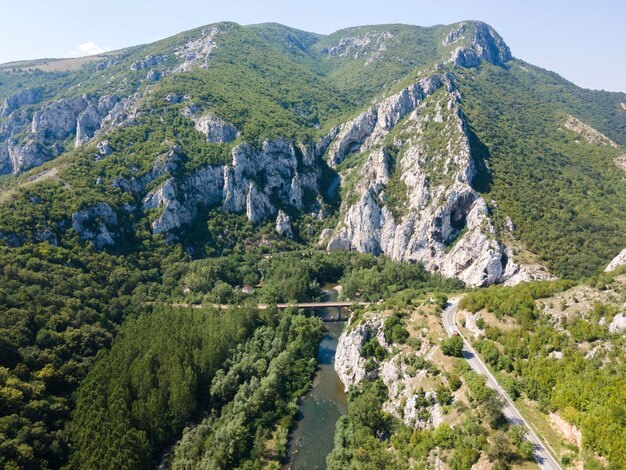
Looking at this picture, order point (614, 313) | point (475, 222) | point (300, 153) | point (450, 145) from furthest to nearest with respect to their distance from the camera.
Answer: point (300, 153)
point (450, 145)
point (475, 222)
point (614, 313)

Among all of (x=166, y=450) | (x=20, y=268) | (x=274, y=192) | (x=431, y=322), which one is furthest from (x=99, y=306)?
(x=274, y=192)

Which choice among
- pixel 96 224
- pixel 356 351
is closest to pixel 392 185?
pixel 356 351

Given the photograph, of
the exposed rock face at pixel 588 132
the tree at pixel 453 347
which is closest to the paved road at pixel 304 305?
the tree at pixel 453 347

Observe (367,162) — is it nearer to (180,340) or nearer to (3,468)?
(180,340)

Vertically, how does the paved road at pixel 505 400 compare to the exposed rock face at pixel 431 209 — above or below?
below

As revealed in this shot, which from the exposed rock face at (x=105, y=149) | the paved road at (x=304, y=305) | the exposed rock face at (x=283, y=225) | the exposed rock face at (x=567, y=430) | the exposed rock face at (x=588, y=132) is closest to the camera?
the exposed rock face at (x=567, y=430)

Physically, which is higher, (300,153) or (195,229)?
(300,153)

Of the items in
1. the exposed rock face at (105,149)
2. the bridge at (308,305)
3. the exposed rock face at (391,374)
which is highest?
the exposed rock face at (105,149)

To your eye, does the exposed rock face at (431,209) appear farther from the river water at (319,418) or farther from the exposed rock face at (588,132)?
the exposed rock face at (588,132)
